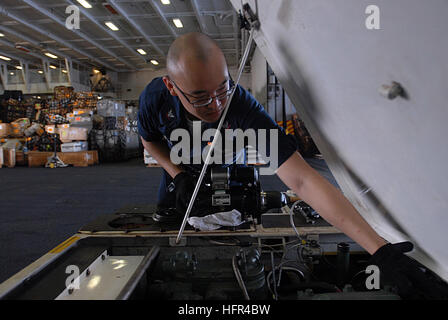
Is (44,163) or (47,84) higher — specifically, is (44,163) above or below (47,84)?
below

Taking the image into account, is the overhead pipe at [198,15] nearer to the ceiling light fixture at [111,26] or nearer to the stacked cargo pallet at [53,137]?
the ceiling light fixture at [111,26]

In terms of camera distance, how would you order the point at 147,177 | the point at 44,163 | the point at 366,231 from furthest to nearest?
the point at 44,163 < the point at 147,177 < the point at 366,231

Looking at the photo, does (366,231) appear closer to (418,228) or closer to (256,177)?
(418,228)

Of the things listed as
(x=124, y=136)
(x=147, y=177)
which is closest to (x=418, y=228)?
(x=147, y=177)

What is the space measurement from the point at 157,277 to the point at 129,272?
9 cm

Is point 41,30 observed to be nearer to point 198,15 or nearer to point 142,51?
point 142,51

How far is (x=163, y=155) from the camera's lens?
5.26 ft

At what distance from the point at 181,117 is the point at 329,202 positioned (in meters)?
0.82

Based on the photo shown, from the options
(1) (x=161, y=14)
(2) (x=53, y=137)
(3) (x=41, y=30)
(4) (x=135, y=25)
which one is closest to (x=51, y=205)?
(2) (x=53, y=137)

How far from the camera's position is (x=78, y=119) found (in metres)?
7.91

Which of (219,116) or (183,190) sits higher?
(219,116)

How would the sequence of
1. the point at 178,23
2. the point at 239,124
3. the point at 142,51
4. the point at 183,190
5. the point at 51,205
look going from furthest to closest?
the point at 142,51 < the point at 178,23 < the point at 51,205 < the point at 239,124 < the point at 183,190

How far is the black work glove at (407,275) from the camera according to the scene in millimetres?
598

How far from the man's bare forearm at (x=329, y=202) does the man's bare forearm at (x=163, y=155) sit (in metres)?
0.68
